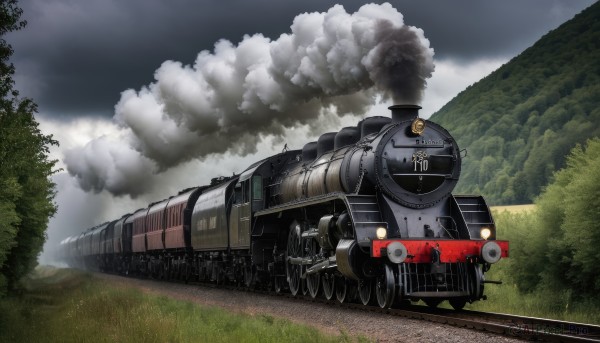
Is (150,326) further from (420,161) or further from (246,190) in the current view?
(246,190)

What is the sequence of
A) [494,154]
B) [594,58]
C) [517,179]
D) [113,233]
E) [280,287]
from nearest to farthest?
[280,287] < [113,233] < [517,179] < [494,154] < [594,58]

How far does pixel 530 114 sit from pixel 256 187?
61.2 meters

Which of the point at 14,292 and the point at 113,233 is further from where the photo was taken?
the point at 113,233

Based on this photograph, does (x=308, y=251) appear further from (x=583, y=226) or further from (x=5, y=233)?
(x=5, y=233)

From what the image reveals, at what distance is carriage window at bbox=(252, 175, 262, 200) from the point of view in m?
22.3

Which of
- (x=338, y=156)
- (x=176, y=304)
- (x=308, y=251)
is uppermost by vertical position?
(x=338, y=156)

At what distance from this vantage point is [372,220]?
15.1 metres

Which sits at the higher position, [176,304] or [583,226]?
[583,226]

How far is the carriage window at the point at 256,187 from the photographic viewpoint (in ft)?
73.2

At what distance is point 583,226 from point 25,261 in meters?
25.4

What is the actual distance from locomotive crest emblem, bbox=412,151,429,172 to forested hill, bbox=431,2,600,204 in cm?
4346

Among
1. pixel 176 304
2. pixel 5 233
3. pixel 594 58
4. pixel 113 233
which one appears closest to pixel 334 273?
pixel 176 304

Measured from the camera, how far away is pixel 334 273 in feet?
54.3

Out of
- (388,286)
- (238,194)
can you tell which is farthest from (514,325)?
(238,194)
